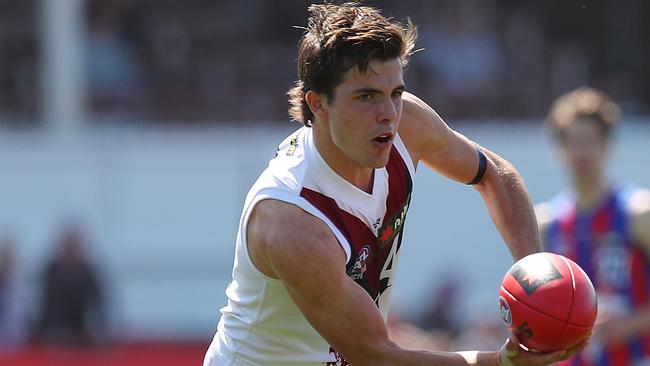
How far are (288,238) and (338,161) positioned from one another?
402 millimetres

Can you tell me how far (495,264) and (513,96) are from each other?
2.36 m

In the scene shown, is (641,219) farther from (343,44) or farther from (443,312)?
(443,312)

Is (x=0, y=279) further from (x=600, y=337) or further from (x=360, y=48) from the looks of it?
(x=360, y=48)

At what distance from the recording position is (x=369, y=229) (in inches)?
180

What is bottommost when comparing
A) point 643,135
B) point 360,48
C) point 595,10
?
point 643,135

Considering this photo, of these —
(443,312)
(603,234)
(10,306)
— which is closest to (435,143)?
(603,234)

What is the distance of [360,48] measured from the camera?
14.3ft

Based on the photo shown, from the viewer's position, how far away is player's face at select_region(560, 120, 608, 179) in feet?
23.1

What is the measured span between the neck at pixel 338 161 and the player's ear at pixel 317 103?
0.07m

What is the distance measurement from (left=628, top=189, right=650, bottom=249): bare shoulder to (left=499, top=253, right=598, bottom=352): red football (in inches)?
101

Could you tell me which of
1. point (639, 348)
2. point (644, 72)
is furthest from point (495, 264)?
point (639, 348)

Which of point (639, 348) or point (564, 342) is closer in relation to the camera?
point (564, 342)

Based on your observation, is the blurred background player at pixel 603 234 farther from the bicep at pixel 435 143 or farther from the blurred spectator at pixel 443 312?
the blurred spectator at pixel 443 312

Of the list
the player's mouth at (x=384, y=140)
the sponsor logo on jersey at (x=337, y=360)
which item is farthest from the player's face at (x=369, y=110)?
the sponsor logo on jersey at (x=337, y=360)
